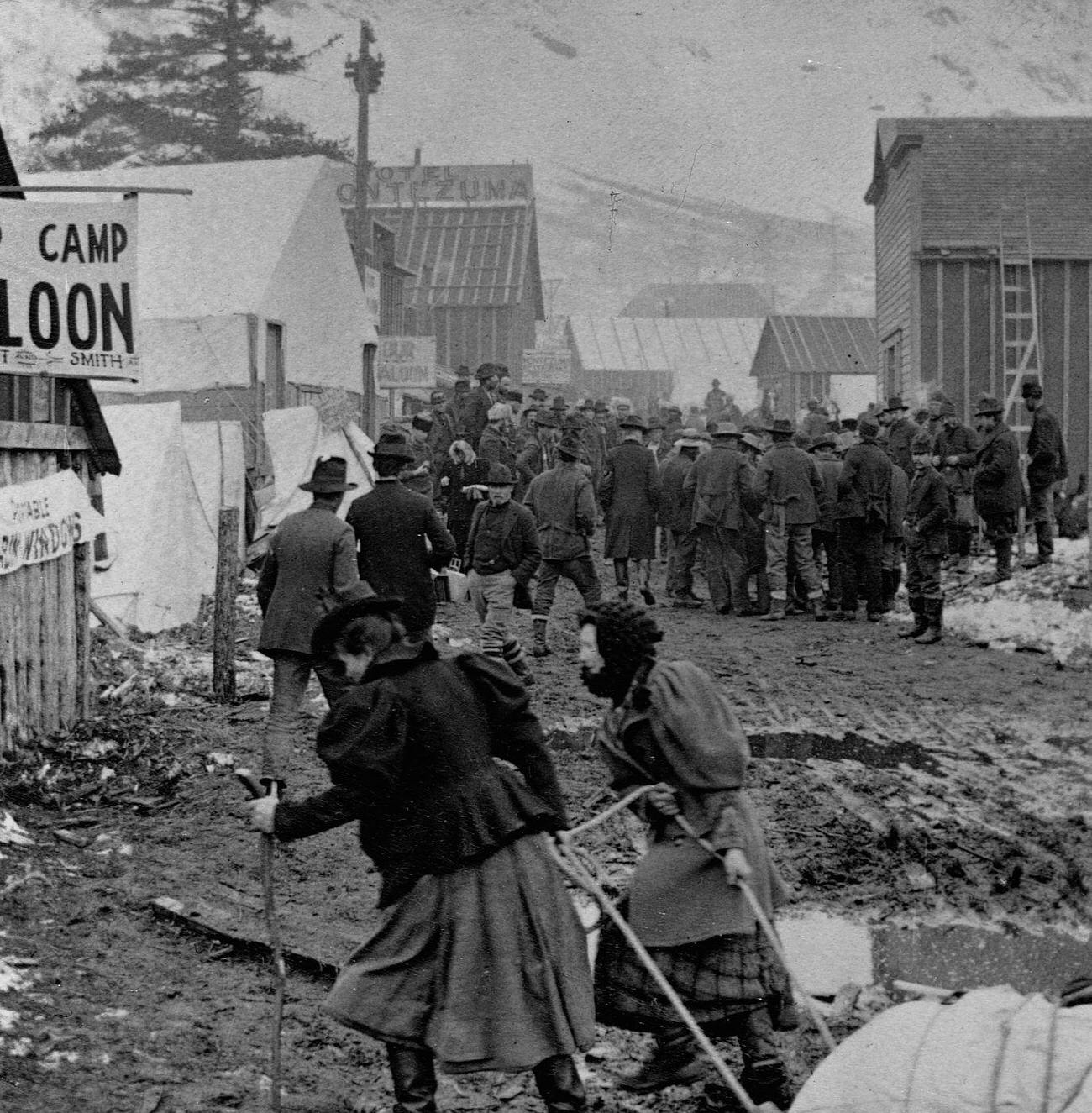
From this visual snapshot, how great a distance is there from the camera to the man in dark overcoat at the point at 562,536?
12.8m

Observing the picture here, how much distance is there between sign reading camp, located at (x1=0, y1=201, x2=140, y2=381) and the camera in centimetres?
852

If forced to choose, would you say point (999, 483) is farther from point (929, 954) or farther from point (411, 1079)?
point (411, 1079)

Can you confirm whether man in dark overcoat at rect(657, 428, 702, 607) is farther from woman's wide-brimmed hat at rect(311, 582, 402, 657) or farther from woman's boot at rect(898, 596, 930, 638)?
woman's wide-brimmed hat at rect(311, 582, 402, 657)

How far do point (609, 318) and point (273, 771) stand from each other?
54.6 metres

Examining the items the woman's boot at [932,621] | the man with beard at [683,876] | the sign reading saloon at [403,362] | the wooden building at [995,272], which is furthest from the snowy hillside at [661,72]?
the man with beard at [683,876]

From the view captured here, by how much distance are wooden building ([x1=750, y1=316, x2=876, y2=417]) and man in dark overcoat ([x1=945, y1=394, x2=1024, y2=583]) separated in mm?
29209

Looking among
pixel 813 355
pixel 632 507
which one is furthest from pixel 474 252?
pixel 632 507

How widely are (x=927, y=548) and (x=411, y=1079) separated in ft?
32.4

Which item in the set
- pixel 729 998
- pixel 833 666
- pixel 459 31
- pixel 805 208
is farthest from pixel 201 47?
pixel 805 208

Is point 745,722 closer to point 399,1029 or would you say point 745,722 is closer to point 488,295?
point 399,1029

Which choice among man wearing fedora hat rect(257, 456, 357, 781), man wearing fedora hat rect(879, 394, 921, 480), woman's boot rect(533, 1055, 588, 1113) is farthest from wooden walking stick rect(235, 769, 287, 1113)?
man wearing fedora hat rect(879, 394, 921, 480)

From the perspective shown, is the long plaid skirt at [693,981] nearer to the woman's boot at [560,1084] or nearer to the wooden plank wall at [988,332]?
the woman's boot at [560,1084]

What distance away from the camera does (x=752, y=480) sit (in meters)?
15.2

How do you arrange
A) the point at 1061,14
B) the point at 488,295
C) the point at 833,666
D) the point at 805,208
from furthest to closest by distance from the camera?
the point at 805,208 < the point at 488,295 < the point at 1061,14 < the point at 833,666
